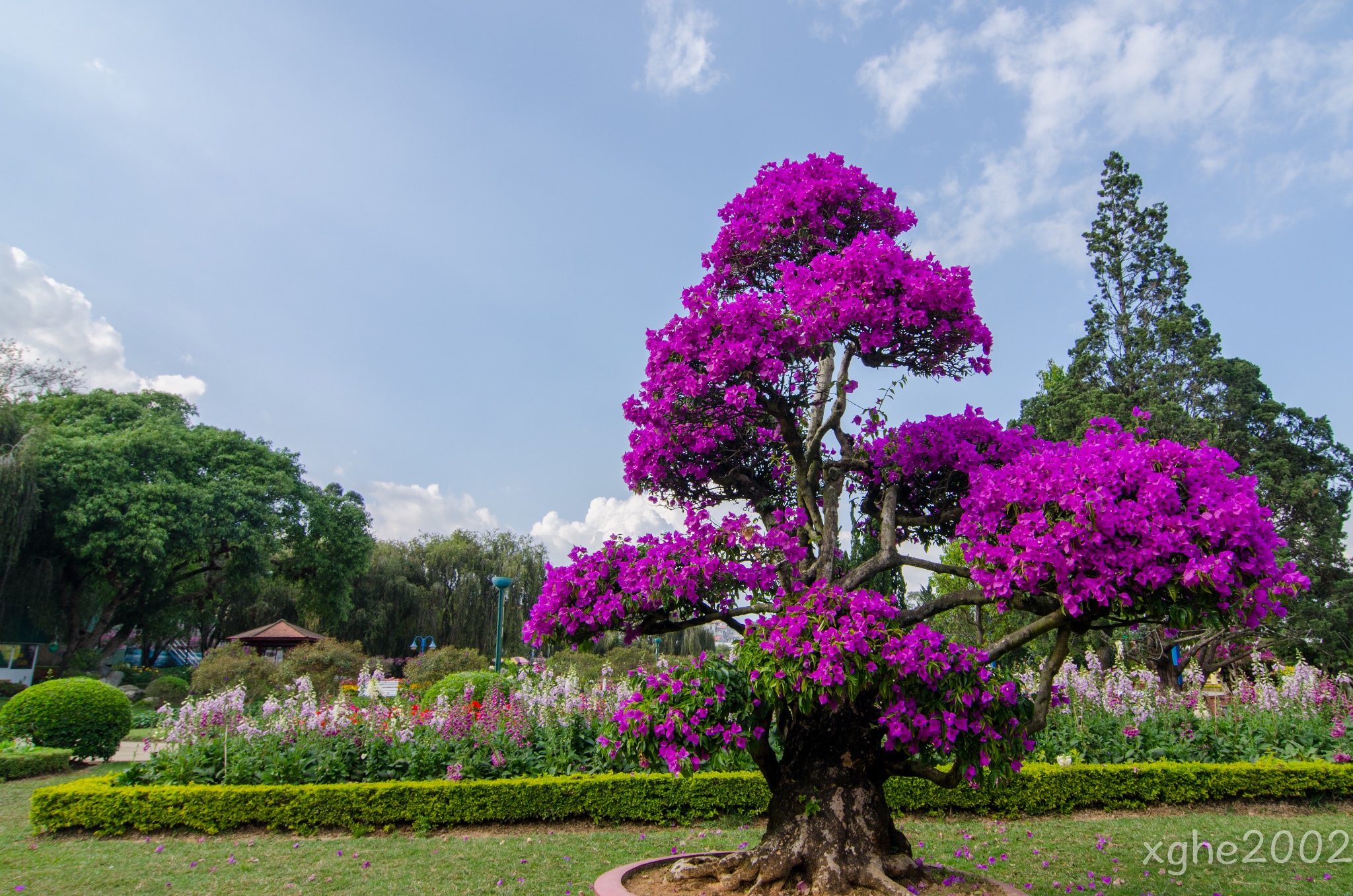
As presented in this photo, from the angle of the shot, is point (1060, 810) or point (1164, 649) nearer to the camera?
point (1060, 810)

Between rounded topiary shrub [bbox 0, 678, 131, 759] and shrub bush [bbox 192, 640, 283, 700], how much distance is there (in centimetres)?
314

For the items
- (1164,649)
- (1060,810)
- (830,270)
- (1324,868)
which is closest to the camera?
(830,270)

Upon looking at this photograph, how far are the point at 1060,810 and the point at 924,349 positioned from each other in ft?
18.9

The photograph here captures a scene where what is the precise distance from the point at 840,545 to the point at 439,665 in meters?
14.9

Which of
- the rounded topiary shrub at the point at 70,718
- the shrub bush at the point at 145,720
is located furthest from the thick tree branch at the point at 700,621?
the shrub bush at the point at 145,720

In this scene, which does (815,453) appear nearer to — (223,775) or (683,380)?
(683,380)

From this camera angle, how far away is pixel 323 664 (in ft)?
55.7

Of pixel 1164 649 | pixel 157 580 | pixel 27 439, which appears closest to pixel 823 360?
pixel 1164 649

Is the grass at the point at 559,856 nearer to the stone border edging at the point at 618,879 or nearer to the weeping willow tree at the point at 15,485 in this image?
the stone border edging at the point at 618,879

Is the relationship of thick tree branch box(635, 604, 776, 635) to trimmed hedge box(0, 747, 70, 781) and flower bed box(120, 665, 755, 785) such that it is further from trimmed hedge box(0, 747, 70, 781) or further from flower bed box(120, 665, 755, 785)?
trimmed hedge box(0, 747, 70, 781)

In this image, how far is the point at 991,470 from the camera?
408cm

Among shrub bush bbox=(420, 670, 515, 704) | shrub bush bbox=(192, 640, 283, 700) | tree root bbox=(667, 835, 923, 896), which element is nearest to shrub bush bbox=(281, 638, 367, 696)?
shrub bush bbox=(192, 640, 283, 700)

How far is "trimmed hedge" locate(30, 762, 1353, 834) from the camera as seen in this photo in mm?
7359

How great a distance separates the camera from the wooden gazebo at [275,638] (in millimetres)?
20656
